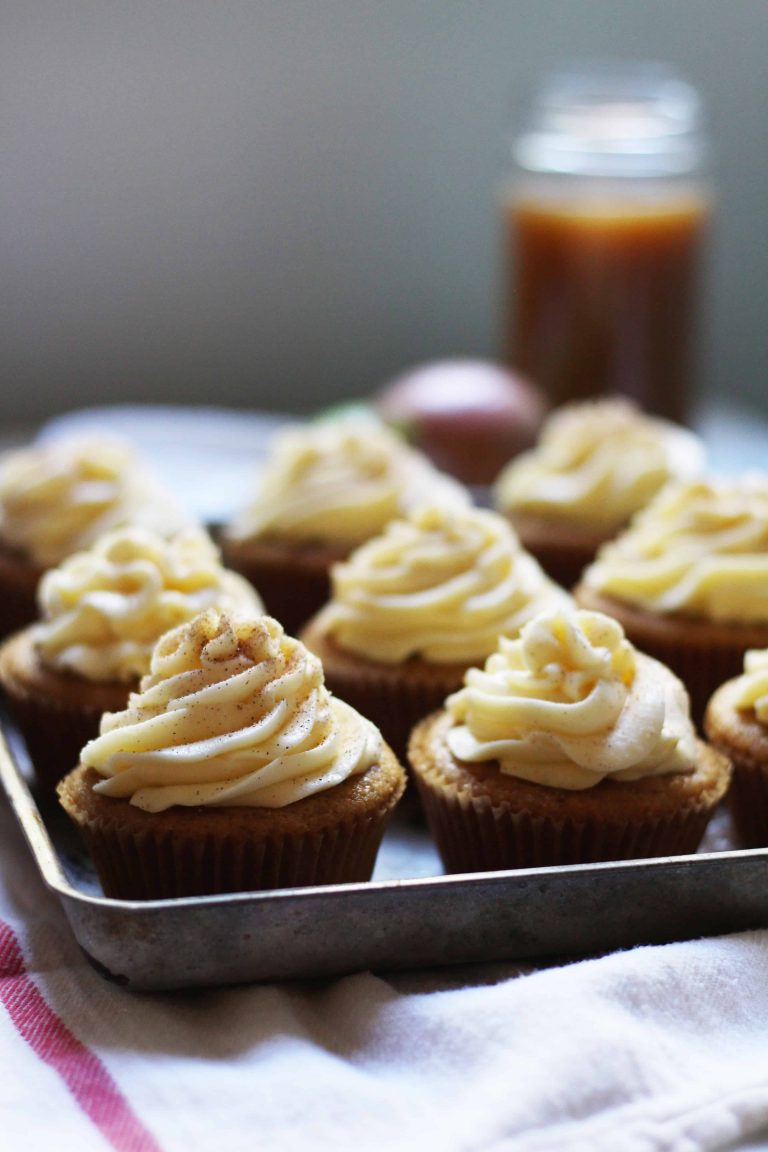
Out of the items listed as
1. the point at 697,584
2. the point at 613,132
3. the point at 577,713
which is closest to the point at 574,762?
the point at 577,713

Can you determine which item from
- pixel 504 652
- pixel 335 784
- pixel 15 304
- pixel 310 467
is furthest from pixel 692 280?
pixel 335 784

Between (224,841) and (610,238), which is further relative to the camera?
(610,238)

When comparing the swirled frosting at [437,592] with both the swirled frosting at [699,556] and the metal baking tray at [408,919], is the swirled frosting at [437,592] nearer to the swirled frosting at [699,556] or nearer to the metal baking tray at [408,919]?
the swirled frosting at [699,556]

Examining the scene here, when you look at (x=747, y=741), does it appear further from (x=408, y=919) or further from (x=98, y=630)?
(x=98, y=630)

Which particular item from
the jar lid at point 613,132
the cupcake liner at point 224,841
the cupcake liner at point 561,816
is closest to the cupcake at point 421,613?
the cupcake liner at point 561,816

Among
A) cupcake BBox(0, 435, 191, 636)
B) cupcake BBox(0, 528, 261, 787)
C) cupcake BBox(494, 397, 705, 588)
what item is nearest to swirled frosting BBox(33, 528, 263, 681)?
cupcake BBox(0, 528, 261, 787)

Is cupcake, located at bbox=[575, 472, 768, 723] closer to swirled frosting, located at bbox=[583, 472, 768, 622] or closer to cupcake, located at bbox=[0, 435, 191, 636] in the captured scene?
swirled frosting, located at bbox=[583, 472, 768, 622]
